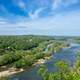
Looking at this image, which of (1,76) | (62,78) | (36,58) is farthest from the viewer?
(36,58)

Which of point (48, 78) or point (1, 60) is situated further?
point (1, 60)

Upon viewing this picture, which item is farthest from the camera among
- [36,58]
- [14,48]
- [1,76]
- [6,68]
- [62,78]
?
[14,48]

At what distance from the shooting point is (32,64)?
2053 inches

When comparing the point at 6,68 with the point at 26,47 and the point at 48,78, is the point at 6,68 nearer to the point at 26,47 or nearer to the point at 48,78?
the point at 48,78

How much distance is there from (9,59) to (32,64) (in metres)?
6.35

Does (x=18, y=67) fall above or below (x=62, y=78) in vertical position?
below

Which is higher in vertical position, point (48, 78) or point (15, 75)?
point (48, 78)

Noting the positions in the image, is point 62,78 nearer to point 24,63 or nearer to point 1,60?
point 24,63

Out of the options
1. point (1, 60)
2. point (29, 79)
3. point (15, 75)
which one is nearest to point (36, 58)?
point (1, 60)

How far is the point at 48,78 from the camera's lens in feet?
96.8

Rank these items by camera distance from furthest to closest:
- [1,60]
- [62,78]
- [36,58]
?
[36,58] → [1,60] → [62,78]

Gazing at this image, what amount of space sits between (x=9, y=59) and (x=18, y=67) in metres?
6.12

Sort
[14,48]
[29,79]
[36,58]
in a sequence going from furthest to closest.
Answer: [14,48] < [36,58] < [29,79]

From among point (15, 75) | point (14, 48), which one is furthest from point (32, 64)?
point (14, 48)
